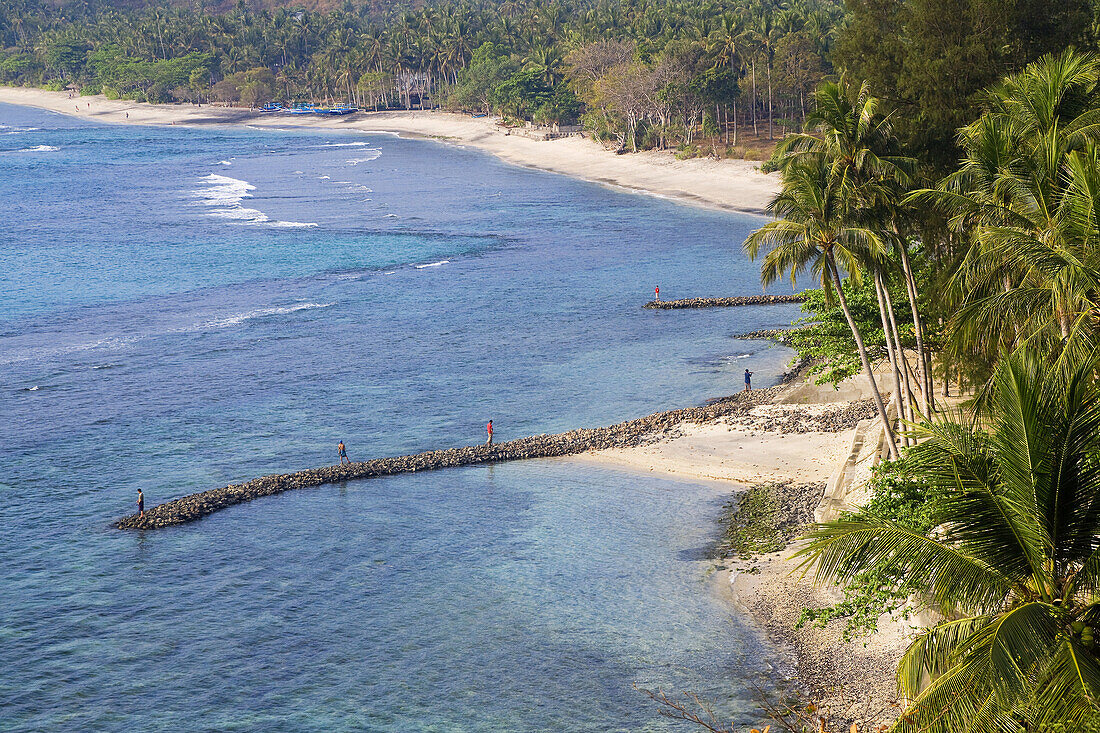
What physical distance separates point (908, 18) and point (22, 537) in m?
36.1

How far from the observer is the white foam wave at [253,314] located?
66688mm

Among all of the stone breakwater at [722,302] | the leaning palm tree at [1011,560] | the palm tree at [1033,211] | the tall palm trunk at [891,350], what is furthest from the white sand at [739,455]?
the leaning palm tree at [1011,560]

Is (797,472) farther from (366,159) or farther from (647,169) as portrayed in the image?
(366,159)

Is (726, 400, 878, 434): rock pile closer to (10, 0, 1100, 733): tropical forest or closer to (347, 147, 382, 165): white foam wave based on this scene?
(10, 0, 1100, 733): tropical forest

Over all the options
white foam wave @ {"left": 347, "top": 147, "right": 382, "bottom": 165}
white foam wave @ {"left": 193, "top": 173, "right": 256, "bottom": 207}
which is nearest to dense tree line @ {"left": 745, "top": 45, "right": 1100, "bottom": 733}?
white foam wave @ {"left": 193, "top": 173, "right": 256, "bottom": 207}

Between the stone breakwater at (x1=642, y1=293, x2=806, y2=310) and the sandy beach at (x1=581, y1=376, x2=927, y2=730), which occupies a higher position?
the stone breakwater at (x1=642, y1=293, x2=806, y2=310)

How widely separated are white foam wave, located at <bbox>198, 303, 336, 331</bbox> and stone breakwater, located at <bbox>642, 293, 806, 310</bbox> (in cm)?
2319

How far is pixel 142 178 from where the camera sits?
144000 millimetres

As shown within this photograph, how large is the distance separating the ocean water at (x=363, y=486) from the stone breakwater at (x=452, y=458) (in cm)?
80

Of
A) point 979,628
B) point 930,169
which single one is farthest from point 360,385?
point 979,628

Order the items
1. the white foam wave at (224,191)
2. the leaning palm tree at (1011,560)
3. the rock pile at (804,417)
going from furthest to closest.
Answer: the white foam wave at (224,191)
the rock pile at (804,417)
the leaning palm tree at (1011,560)

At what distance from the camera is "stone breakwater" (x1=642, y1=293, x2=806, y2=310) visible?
66.9 m

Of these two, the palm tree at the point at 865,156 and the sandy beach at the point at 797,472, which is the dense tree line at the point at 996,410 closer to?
the palm tree at the point at 865,156

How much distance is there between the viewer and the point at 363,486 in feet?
132
